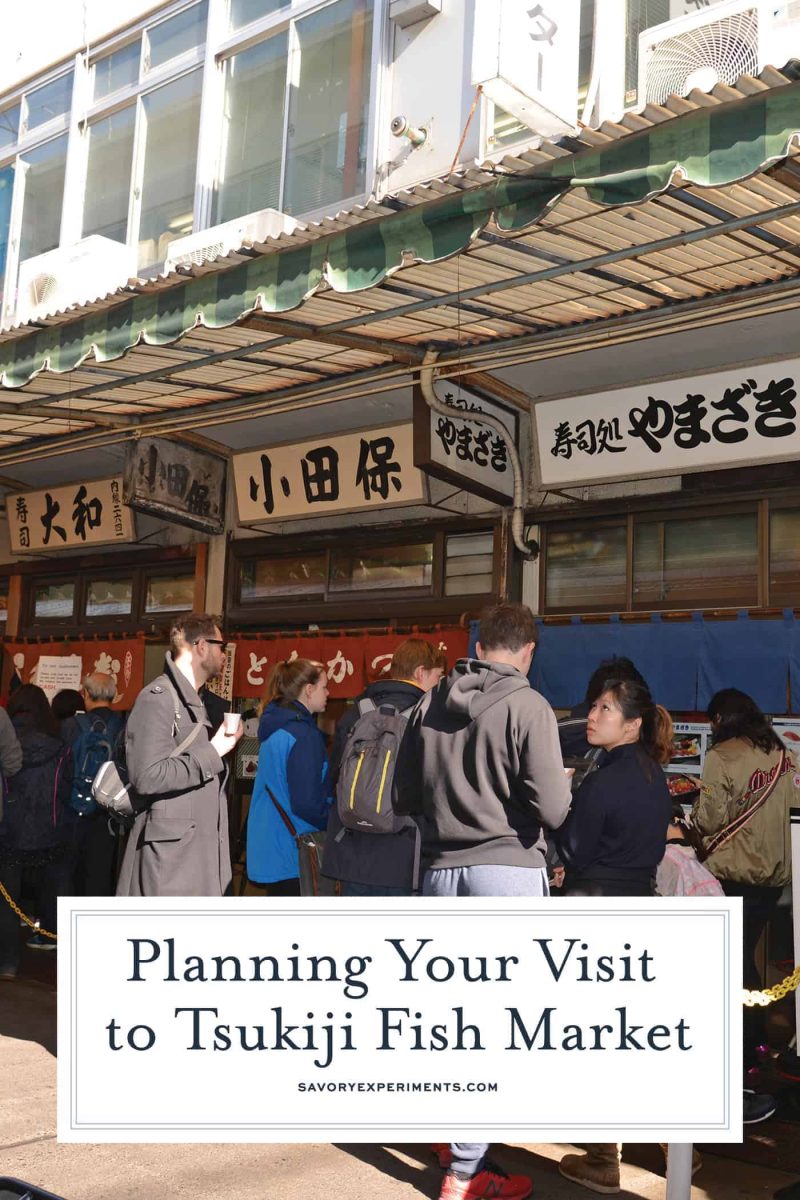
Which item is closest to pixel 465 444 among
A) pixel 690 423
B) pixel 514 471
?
pixel 514 471

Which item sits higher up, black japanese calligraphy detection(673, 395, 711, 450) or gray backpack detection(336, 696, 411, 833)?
black japanese calligraphy detection(673, 395, 711, 450)

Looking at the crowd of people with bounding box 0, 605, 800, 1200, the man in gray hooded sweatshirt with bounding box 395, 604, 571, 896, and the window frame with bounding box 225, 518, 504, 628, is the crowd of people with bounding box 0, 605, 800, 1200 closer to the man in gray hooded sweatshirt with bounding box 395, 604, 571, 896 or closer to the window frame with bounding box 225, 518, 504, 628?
the man in gray hooded sweatshirt with bounding box 395, 604, 571, 896

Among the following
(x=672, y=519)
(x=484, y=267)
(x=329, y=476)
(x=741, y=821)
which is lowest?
(x=741, y=821)

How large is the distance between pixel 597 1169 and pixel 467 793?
172 cm

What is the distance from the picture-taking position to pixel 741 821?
5879 mm

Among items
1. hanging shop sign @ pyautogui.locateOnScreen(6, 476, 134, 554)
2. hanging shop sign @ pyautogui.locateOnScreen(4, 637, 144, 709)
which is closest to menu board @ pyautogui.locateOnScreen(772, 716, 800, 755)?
hanging shop sign @ pyautogui.locateOnScreen(4, 637, 144, 709)

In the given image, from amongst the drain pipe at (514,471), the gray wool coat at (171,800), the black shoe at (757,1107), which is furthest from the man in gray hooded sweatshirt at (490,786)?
the drain pipe at (514,471)

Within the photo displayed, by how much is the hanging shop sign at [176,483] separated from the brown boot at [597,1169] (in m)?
6.76

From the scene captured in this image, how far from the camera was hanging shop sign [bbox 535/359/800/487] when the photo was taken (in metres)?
6.92

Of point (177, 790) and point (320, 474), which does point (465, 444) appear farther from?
point (177, 790)

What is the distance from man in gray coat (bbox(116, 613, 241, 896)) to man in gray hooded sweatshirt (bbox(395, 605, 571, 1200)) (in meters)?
1.43

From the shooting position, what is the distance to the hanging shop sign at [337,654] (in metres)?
8.79

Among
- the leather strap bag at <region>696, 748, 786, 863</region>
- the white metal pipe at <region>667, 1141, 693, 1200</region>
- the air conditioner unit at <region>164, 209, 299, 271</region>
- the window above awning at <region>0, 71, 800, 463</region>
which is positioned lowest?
the white metal pipe at <region>667, 1141, 693, 1200</region>

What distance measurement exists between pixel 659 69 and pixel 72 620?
826cm
